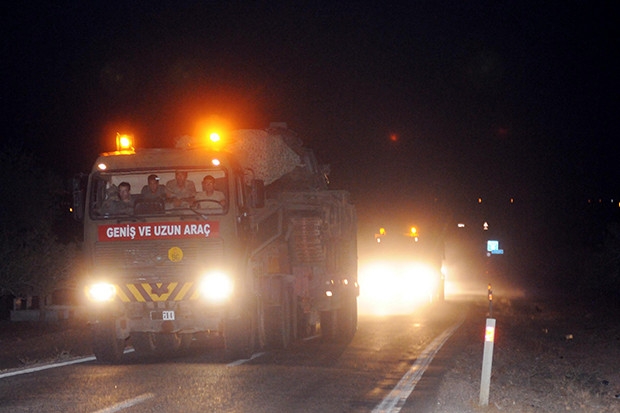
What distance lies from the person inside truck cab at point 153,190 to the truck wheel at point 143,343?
8.75 ft

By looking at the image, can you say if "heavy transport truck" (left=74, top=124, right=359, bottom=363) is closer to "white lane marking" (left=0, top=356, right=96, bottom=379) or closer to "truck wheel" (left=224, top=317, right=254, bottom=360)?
"truck wheel" (left=224, top=317, right=254, bottom=360)

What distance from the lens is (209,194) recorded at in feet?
46.8

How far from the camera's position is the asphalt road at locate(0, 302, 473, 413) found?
32.0ft

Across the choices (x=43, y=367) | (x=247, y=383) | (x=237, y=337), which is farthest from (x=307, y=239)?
(x=247, y=383)

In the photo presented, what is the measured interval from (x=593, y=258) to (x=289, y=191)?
3880cm

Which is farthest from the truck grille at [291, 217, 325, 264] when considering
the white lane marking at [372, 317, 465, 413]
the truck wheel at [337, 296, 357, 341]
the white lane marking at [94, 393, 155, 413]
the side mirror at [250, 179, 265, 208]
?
the white lane marking at [94, 393, 155, 413]

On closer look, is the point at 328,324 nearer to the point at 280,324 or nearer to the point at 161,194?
the point at 280,324

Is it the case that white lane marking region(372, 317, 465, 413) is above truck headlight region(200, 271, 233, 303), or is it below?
below

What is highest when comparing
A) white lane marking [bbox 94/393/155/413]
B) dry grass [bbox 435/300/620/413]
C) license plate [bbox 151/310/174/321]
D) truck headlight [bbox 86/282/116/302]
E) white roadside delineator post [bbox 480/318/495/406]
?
truck headlight [bbox 86/282/116/302]

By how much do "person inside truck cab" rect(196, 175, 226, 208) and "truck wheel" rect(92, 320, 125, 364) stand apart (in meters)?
2.38

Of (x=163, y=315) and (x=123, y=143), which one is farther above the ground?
(x=123, y=143)

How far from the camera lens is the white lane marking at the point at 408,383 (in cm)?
991

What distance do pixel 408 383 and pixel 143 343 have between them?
5.57 m

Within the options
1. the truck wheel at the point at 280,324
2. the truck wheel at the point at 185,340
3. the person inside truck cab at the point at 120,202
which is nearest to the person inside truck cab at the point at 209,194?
the person inside truck cab at the point at 120,202
